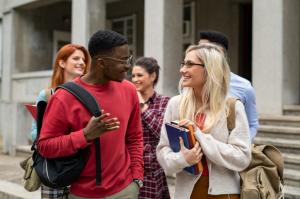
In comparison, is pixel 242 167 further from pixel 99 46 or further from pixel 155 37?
pixel 155 37

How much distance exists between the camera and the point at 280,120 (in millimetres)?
6797

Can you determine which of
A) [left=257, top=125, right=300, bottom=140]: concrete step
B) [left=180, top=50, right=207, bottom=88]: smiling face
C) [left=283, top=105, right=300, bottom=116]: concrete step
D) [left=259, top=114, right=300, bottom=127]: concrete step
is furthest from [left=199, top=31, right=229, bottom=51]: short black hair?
[left=283, top=105, right=300, bottom=116]: concrete step

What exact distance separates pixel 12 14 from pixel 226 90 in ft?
38.5

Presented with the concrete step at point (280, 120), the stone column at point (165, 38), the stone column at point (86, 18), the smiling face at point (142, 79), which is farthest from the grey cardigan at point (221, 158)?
the stone column at point (86, 18)

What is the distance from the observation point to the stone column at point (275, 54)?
Answer: 7.00 metres

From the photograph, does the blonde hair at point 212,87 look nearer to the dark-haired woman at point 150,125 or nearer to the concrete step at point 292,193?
the dark-haired woman at point 150,125

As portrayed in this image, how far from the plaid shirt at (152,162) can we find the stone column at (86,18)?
285 inches

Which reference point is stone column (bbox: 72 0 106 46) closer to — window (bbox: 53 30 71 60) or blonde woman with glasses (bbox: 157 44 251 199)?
window (bbox: 53 30 71 60)

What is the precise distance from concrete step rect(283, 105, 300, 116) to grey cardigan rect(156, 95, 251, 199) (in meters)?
4.39

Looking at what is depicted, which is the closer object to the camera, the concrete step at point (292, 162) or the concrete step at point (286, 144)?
the concrete step at point (292, 162)

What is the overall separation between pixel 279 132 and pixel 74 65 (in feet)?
12.9

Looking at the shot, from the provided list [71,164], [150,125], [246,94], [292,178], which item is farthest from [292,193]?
[71,164]

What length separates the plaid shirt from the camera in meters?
3.51

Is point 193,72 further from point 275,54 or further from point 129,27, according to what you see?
point 129,27
